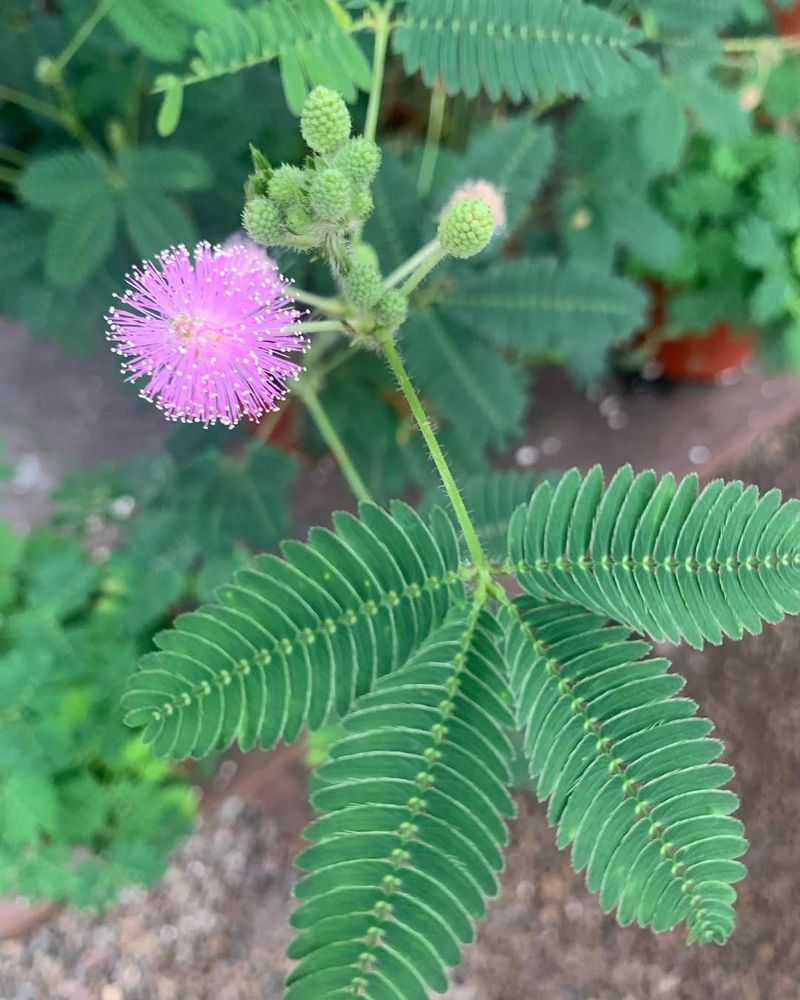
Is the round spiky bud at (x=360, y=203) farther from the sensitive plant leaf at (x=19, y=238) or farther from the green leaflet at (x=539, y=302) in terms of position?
the sensitive plant leaf at (x=19, y=238)

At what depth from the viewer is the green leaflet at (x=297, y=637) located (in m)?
0.59

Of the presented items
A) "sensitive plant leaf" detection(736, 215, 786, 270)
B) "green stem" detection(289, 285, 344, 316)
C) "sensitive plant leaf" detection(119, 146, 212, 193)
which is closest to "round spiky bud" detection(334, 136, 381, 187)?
"green stem" detection(289, 285, 344, 316)

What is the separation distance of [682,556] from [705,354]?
3.80 feet

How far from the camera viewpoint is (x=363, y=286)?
624mm

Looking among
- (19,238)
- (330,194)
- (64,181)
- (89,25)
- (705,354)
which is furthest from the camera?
(705,354)

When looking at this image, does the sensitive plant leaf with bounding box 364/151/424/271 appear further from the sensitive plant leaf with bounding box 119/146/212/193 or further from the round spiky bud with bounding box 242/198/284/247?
the round spiky bud with bounding box 242/198/284/247

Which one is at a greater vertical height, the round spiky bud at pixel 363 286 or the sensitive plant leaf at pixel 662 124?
the sensitive plant leaf at pixel 662 124

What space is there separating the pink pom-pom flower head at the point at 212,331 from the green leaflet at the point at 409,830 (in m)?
0.23

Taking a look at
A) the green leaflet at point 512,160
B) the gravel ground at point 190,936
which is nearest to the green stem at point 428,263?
the green leaflet at point 512,160

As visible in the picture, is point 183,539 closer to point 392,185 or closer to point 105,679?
point 105,679

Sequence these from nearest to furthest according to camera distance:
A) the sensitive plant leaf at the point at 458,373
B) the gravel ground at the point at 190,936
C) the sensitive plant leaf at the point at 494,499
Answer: the sensitive plant leaf at the point at 494,499
the sensitive plant leaf at the point at 458,373
the gravel ground at the point at 190,936

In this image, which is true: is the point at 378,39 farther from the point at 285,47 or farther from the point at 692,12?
the point at 692,12

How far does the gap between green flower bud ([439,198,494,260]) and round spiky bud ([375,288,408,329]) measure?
6 cm

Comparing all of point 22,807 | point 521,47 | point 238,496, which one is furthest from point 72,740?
point 521,47
